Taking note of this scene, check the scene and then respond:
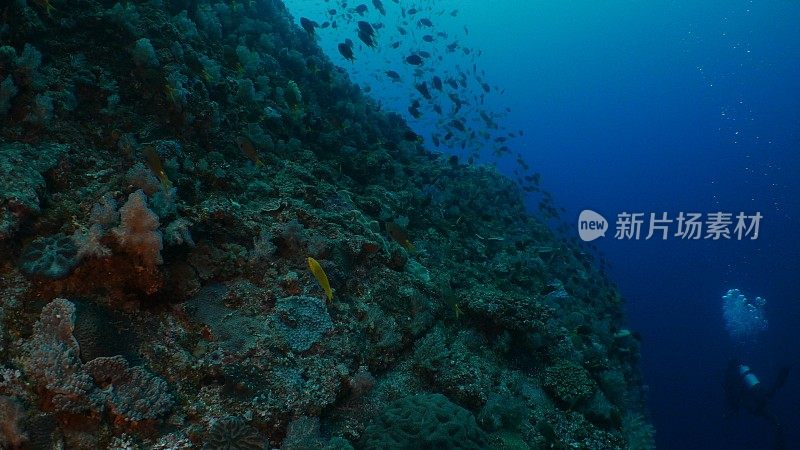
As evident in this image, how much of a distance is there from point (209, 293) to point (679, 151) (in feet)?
427

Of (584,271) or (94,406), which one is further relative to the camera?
(584,271)

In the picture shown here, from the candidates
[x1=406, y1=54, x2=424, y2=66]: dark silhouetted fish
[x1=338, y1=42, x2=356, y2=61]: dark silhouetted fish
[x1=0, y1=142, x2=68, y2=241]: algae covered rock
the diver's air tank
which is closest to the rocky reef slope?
[x1=0, y1=142, x2=68, y2=241]: algae covered rock

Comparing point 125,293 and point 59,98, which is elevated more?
A: point 59,98

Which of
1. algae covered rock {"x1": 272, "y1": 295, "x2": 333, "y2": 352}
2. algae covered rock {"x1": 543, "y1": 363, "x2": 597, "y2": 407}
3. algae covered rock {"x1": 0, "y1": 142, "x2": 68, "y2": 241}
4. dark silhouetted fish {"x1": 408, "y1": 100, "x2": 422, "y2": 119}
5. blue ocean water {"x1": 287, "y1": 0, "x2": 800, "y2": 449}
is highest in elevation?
blue ocean water {"x1": 287, "y1": 0, "x2": 800, "y2": 449}

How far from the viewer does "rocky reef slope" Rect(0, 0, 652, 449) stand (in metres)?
3.04

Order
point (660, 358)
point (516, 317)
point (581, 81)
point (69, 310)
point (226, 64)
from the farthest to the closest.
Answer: point (581, 81) < point (660, 358) < point (226, 64) < point (516, 317) < point (69, 310)

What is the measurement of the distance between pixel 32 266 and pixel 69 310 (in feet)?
1.68

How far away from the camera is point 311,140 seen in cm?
834

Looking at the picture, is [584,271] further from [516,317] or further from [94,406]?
[94,406]

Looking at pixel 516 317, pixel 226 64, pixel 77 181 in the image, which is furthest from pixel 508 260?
pixel 77 181

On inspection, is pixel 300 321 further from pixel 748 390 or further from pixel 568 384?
pixel 748 390

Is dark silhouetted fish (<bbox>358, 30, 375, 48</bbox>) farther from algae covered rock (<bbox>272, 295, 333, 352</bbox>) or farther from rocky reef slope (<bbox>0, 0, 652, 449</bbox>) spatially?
algae covered rock (<bbox>272, 295, 333, 352</bbox>)

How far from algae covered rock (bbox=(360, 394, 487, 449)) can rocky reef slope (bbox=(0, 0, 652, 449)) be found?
0.02 metres

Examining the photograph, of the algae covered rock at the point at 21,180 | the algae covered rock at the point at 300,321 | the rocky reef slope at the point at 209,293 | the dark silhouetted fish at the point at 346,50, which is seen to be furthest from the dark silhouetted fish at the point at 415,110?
the algae covered rock at the point at 21,180
